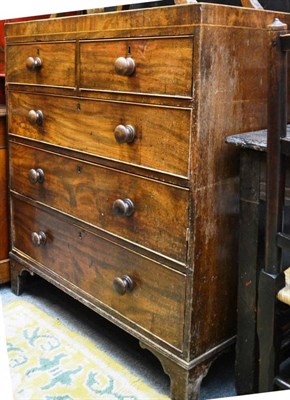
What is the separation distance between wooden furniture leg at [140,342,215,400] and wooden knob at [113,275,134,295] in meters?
0.20

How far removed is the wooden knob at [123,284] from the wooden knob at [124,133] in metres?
0.40

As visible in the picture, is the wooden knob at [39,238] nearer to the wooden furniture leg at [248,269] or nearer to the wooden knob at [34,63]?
the wooden knob at [34,63]

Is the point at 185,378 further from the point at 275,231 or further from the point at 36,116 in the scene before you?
the point at 36,116

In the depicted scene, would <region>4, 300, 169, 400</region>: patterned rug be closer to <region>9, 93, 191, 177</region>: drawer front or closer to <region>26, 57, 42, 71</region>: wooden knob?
<region>9, 93, 191, 177</region>: drawer front

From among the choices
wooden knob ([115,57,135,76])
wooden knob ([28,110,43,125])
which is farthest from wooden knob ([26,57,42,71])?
wooden knob ([115,57,135,76])

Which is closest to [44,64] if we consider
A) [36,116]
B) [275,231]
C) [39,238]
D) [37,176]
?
[36,116]

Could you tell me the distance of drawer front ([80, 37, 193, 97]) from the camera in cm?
110

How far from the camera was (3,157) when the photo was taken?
6.14 feet

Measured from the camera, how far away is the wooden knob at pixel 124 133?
4.08 ft

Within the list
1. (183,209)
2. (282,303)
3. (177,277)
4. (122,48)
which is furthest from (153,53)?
(282,303)

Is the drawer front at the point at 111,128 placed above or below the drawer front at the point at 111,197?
above

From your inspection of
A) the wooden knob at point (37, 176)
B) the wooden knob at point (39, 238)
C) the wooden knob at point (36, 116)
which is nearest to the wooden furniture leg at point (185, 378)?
the wooden knob at point (39, 238)

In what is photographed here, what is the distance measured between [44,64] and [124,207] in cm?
60

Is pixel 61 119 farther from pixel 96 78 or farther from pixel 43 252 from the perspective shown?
pixel 43 252
